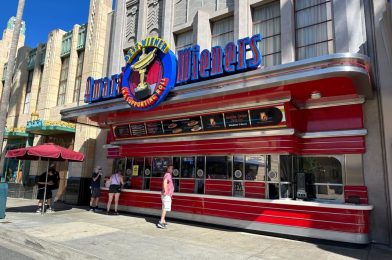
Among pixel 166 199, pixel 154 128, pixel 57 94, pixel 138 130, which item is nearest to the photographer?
pixel 166 199

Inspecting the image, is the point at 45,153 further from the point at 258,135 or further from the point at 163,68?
the point at 258,135

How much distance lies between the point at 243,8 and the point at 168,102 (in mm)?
4689

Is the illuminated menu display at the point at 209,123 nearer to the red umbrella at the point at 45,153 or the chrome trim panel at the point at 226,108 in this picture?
the chrome trim panel at the point at 226,108

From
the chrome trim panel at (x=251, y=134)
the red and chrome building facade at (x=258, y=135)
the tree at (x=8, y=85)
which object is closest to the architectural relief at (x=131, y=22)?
the red and chrome building facade at (x=258, y=135)

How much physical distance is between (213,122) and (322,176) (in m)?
3.81

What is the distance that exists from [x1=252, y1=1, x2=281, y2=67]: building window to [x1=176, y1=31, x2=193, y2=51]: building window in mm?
3143

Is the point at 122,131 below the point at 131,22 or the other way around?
below

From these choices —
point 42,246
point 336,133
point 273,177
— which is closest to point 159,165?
point 273,177

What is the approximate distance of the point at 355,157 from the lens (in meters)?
8.63

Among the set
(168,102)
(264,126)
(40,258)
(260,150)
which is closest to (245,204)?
(260,150)

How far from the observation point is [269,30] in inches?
447

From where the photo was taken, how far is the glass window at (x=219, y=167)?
10438mm

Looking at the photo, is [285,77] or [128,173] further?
[128,173]

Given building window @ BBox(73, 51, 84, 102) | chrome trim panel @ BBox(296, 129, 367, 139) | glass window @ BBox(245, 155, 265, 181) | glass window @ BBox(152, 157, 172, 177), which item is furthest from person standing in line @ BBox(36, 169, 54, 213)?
chrome trim panel @ BBox(296, 129, 367, 139)
